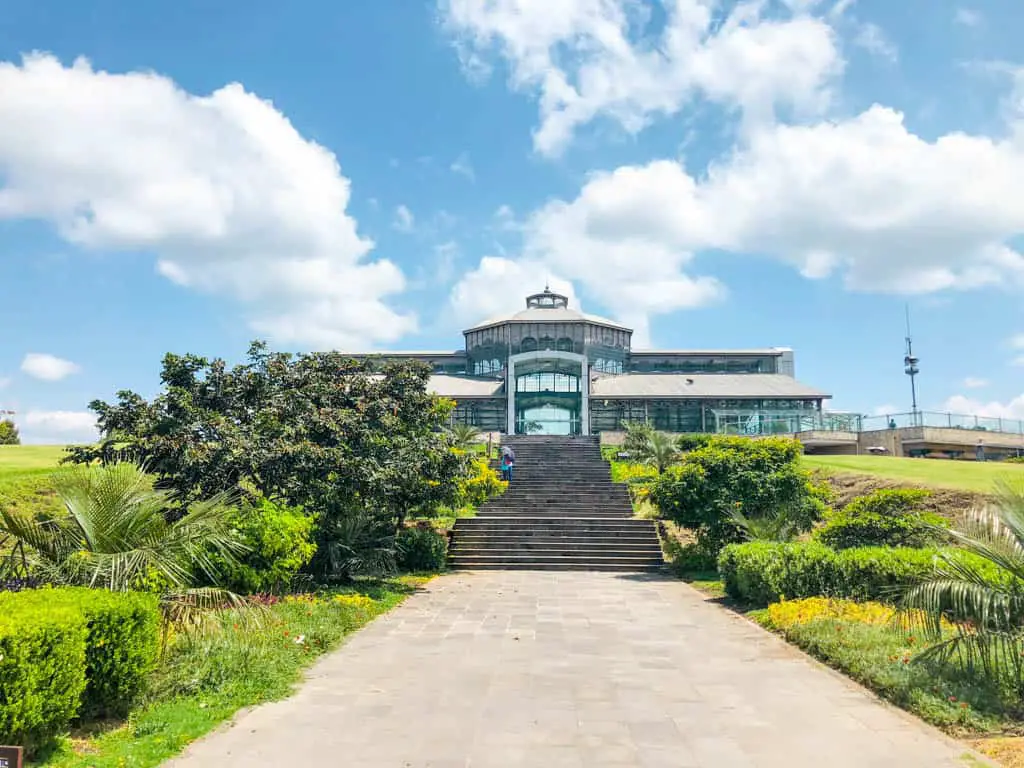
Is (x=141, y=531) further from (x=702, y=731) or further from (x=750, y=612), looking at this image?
(x=750, y=612)

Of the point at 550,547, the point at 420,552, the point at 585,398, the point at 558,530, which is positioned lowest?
the point at 550,547

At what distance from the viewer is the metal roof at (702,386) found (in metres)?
42.3

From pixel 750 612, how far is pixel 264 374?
9.95 metres

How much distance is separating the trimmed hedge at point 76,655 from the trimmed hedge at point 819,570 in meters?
9.14

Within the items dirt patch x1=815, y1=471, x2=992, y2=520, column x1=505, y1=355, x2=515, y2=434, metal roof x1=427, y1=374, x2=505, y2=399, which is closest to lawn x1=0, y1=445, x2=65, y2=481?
metal roof x1=427, y1=374, x2=505, y2=399

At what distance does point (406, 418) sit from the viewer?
16.6 metres

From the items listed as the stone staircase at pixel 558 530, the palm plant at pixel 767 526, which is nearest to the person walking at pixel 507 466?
the stone staircase at pixel 558 530

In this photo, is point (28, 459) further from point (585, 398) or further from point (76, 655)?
point (585, 398)

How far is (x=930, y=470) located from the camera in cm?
2361

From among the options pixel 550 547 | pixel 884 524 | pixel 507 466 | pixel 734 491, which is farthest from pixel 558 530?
pixel 884 524

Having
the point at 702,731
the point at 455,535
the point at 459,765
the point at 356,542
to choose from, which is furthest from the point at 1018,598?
the point at 455,535

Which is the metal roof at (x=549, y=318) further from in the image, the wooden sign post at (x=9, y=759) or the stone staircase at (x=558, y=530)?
the wooden sign post at (x=9, y=759)

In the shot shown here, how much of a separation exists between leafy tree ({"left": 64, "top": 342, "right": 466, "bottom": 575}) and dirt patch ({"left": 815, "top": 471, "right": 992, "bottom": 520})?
409 inches

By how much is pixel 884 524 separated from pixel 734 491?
14.2ft
